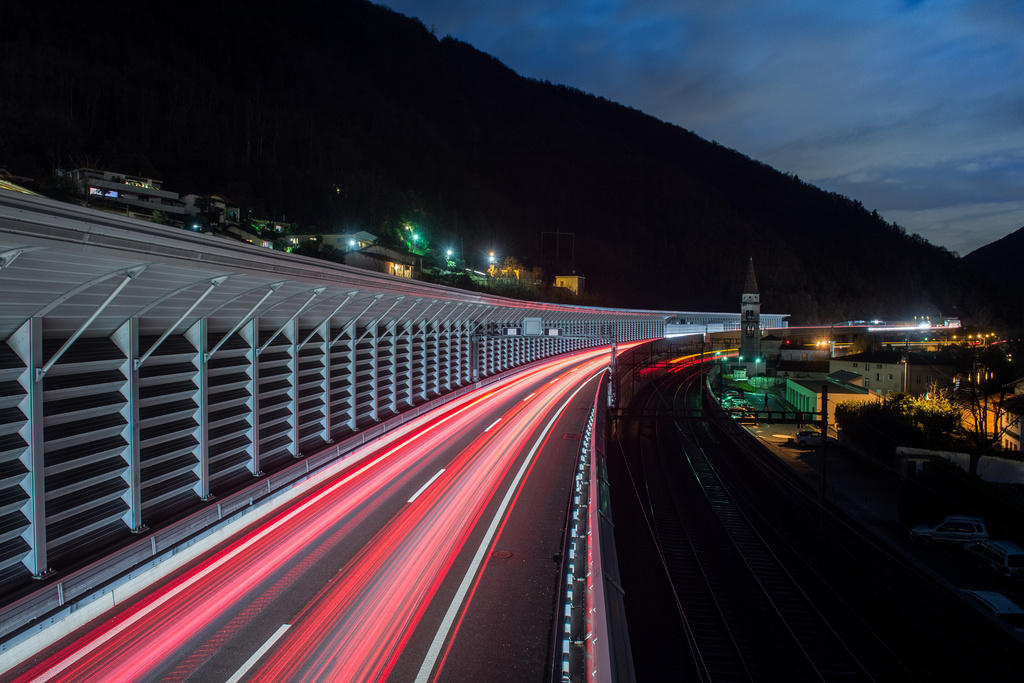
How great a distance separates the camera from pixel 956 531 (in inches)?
651

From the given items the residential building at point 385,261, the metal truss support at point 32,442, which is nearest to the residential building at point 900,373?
the residential building at point 385,261

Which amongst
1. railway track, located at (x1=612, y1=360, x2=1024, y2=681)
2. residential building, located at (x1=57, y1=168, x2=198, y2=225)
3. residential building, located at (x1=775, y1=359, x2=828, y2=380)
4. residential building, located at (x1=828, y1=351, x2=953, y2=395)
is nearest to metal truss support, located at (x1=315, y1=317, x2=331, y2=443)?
railway track, located at (x1=612, y1=360, x2=1024, y2=681)

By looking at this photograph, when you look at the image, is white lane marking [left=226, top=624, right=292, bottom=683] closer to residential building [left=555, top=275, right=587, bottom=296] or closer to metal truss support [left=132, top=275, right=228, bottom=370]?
metal truss support [left=132, top=275, right=228, bottom=370]

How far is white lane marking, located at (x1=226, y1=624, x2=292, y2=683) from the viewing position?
5.24 m

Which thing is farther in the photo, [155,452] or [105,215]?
[155,452]

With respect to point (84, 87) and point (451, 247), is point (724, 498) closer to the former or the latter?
point (451, 247)

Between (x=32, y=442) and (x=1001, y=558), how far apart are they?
911 inches

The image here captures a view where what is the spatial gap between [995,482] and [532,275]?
A: 66361 millimetres

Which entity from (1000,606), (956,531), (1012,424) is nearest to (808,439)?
(1012,424)

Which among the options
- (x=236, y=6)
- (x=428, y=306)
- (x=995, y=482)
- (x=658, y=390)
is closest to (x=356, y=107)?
(x=236, y=6)

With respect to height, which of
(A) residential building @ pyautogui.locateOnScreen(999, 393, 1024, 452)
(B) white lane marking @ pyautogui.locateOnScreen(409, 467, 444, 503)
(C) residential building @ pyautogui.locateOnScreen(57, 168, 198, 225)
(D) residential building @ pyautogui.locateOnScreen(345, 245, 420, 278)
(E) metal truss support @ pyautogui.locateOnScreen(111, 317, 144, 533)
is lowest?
(A) residential building @ pyautogui.locateOnScreen(999, 393, 1024, 452)

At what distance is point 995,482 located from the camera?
827 inches

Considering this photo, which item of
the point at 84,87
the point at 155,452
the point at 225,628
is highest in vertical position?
the point at 84,87

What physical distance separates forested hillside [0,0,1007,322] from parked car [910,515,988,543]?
62.2m
